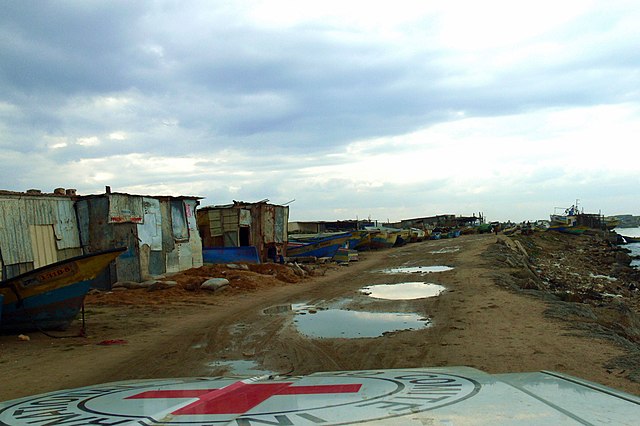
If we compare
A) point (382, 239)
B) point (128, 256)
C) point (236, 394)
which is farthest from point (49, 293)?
point (382, 239)

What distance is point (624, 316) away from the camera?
11.8 metres

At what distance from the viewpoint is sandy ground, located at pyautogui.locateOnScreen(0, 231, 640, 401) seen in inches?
278

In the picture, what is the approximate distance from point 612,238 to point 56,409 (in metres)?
79.6

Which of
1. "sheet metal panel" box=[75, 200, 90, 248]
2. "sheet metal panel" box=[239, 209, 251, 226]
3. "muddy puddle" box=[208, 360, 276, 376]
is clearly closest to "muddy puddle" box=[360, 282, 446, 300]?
"muddy puddle" box=[208, 360, 276, 376]

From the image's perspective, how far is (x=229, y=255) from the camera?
952 inches

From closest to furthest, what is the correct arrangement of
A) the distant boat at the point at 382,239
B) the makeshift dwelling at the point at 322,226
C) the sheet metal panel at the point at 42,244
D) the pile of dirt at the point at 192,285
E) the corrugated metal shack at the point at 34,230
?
the corrugated metal shack at the point at 34,230 < the pile of dirt at the point at 192,285 < the sheet metal panel at the point at 42,244 < the distant boat at the point at 382,239 < the makeshift dwelling at the point at 322,226

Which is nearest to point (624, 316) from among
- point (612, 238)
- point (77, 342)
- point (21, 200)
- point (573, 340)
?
point (573, 340)

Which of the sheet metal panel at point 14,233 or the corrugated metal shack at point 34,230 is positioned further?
the corrugated metal shack at point 34,230

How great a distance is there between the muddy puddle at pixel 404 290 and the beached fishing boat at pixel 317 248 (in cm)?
1434

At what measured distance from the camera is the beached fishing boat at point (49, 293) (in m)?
9.91

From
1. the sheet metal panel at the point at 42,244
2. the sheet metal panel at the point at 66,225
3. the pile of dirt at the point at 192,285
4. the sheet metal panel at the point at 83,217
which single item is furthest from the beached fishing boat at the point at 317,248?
the sheet metal panel at the point at 42,244

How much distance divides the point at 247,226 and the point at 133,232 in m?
9.26

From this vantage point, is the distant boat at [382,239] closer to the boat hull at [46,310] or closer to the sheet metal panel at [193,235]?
the sheet metal panel at [193,235]

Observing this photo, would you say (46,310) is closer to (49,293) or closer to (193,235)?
(49,293)
